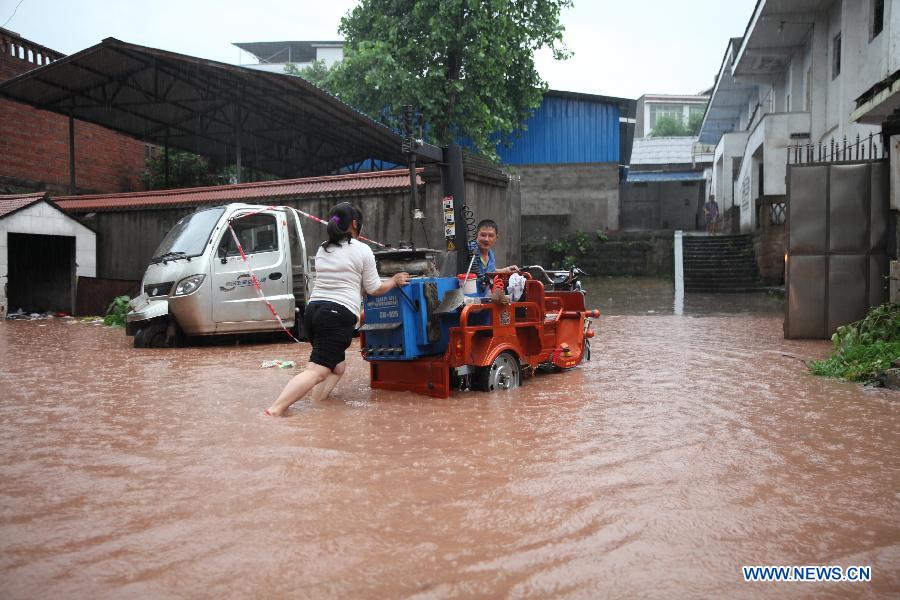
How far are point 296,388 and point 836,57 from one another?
17.7 metres

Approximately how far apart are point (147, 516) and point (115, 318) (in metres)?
10.7

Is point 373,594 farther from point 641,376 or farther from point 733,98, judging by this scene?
point 733,98

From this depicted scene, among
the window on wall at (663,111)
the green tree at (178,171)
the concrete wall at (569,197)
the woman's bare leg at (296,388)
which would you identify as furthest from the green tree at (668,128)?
the woman's bare leg at (296,388)

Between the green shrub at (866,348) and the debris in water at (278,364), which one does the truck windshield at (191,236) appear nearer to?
the debris in water at (278,364)

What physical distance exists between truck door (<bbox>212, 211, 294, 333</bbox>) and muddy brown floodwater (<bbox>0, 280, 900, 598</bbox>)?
3020 mm

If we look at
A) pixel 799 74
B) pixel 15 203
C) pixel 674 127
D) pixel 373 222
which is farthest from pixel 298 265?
pixel 674 127

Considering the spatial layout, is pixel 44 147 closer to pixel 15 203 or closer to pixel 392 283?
pixel 15 203

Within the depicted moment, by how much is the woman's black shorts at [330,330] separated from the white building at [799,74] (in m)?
8.61

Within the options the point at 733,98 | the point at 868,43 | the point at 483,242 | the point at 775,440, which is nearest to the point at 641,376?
the point at 483,242

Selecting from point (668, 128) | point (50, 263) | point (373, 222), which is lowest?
point (50, 263)

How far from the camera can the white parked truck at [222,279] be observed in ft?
31.4

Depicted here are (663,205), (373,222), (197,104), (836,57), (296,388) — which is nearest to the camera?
(296,388)

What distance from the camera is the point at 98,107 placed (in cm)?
1777

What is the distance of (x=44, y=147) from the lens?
18.6 m
